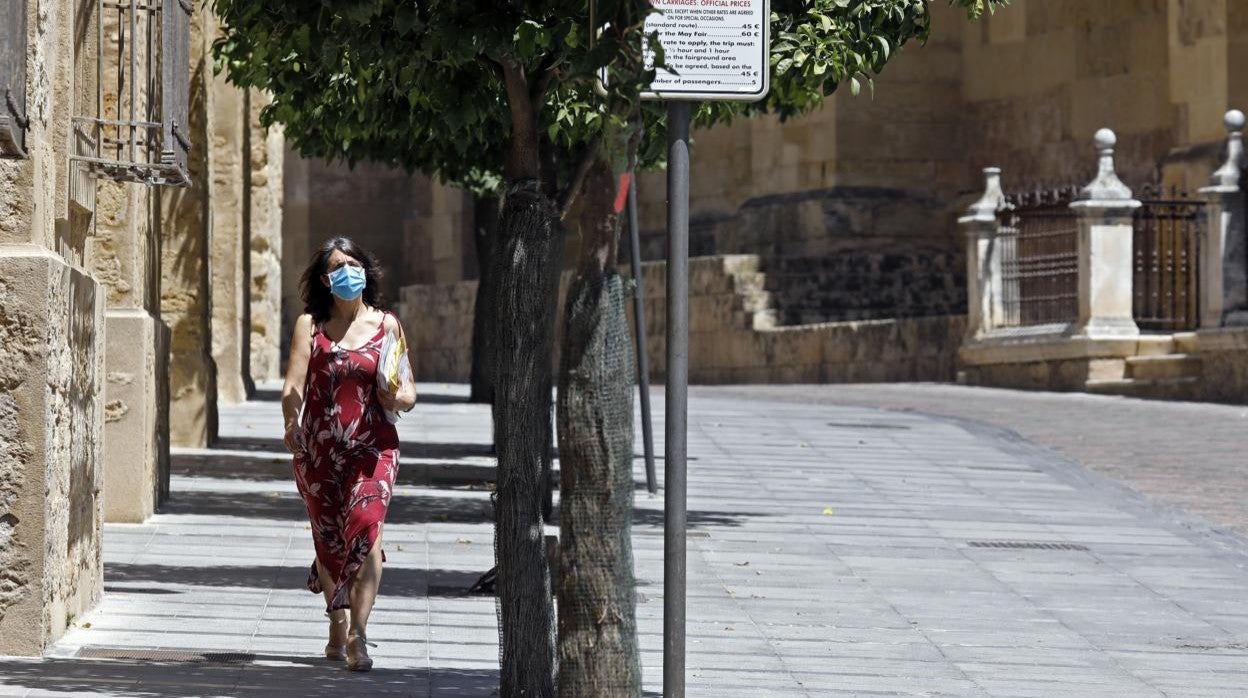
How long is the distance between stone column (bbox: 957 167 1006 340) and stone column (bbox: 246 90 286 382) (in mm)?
7694

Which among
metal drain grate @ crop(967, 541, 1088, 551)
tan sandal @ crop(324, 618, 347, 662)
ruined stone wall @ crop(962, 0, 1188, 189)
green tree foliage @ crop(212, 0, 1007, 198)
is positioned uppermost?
ruined stone wall @ crop(962, 0, 1188, 189)

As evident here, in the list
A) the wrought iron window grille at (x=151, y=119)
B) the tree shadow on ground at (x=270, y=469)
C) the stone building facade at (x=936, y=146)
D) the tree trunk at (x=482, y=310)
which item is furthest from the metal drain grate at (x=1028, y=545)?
the stone building facade at (x=936, y=146)

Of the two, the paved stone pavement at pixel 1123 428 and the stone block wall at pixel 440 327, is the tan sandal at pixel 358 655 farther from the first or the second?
the stone block wall at pixel 440 327

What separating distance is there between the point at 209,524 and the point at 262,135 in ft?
45.3

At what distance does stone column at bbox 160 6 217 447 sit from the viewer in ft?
52.2

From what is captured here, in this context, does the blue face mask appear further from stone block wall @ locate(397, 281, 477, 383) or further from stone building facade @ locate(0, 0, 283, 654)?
stone block wall @ locate(397, 281, 477, 383)

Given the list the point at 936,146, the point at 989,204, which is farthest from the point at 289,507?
the point at 936,146

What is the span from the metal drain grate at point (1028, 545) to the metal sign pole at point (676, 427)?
6.43m

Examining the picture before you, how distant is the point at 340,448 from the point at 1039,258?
18347 millimetres

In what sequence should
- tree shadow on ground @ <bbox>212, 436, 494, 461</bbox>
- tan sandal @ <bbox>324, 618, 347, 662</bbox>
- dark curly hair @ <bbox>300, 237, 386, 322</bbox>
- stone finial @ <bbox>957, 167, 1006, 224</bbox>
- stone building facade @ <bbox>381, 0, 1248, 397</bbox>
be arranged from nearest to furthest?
1. tan sandal @ <bbox>324, 618, 347, 662</bbox>
2. dark curly hair @ <bbox>300, 237, 386, 322</bbox>
3. tree shadow on ground @ <bbox>212, 436, 494, 461</bbox>
4. stone finial @ <bbox>957, 167, 1006, 224</bbox>
5. stone building facade @ <bbox>381, 0, 1248, 397</bbox>

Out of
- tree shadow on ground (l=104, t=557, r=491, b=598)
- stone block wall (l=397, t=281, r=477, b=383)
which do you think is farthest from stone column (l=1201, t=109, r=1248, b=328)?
stone block wall (l=397, t=281, r=477, b=383)

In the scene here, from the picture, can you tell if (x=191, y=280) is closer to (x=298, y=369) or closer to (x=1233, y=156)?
(x=298, y=369)

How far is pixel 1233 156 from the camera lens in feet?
76.4

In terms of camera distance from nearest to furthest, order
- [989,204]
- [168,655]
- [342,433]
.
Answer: [168,655], [342,433], [989,204]
